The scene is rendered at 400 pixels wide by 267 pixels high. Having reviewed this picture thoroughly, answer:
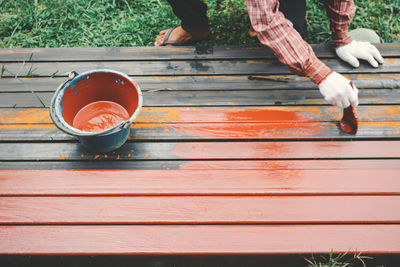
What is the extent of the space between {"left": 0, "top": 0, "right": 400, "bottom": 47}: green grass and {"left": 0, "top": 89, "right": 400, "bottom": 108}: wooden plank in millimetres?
934

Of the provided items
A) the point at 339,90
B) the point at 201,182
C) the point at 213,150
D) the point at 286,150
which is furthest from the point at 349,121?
the point at 201,182

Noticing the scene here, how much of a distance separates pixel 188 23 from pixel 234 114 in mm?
1059

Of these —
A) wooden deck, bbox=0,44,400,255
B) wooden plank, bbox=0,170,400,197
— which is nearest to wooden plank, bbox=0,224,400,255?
wooden deck, bbox=0,44,400,255

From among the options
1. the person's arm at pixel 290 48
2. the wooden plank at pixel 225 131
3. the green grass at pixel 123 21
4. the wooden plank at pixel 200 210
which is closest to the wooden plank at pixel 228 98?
→ the wooden plank at pixel 225 131

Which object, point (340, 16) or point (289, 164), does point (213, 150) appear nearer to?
point (289, 164)

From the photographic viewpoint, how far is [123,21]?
283 centimetres

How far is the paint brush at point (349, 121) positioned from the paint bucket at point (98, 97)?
119cm

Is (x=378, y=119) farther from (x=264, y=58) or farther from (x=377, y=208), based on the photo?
(x=264, y=58)

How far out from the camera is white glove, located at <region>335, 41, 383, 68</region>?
79.4 inches

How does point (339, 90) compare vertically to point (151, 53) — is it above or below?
above

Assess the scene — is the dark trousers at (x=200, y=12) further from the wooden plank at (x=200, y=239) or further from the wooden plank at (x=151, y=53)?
the wooden plank at (x=200, y=239)

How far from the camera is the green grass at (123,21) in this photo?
270cm

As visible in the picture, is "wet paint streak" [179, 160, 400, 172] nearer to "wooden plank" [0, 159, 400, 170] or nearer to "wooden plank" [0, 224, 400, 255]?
"wooden plank" [0, 159, 400, 170]
